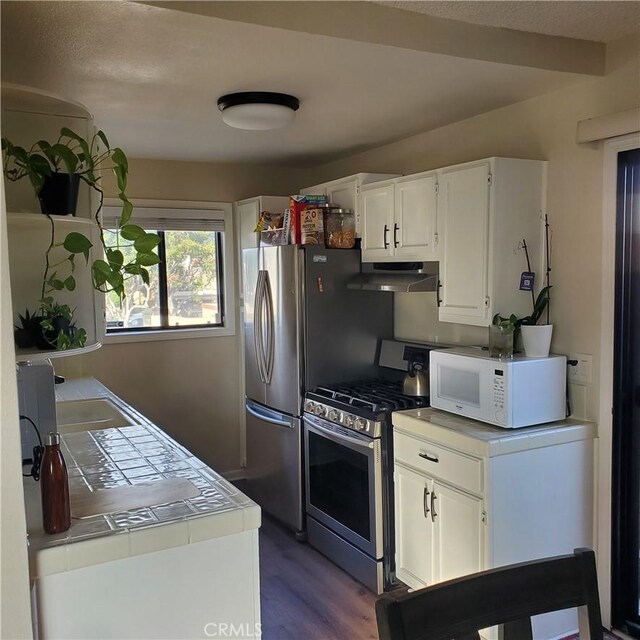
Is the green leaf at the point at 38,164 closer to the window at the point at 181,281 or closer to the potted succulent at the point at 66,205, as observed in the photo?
the potted succulent at the point at 66,205

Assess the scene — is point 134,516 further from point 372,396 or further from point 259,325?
point 259,325

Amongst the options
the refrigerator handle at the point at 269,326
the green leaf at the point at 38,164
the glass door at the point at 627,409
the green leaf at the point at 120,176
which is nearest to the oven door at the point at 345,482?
the refrigerator handle at the point at 269,326

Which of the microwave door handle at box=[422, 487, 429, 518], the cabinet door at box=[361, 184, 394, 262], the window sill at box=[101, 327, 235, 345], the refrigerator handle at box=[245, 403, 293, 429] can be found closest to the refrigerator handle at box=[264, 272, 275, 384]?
the refrigerator handle at box=[245, 403, 293, 429]

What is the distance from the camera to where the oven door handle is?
304 centimetres

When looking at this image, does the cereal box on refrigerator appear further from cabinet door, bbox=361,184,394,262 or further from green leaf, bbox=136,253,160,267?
green leaf, bbox=136,253,160,267

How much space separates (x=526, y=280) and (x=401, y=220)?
2.52ft

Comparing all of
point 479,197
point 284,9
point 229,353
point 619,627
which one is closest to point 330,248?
point 479,197

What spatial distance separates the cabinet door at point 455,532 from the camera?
251 centimetres

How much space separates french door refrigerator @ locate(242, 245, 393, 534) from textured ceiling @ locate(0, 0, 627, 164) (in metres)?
0.83

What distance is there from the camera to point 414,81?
2.52m

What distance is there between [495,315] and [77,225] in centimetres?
172

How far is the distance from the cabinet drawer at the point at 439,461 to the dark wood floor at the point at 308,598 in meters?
0.73

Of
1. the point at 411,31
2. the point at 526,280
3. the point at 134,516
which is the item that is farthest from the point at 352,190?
the point at 134,516

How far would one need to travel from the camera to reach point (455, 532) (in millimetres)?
2623
